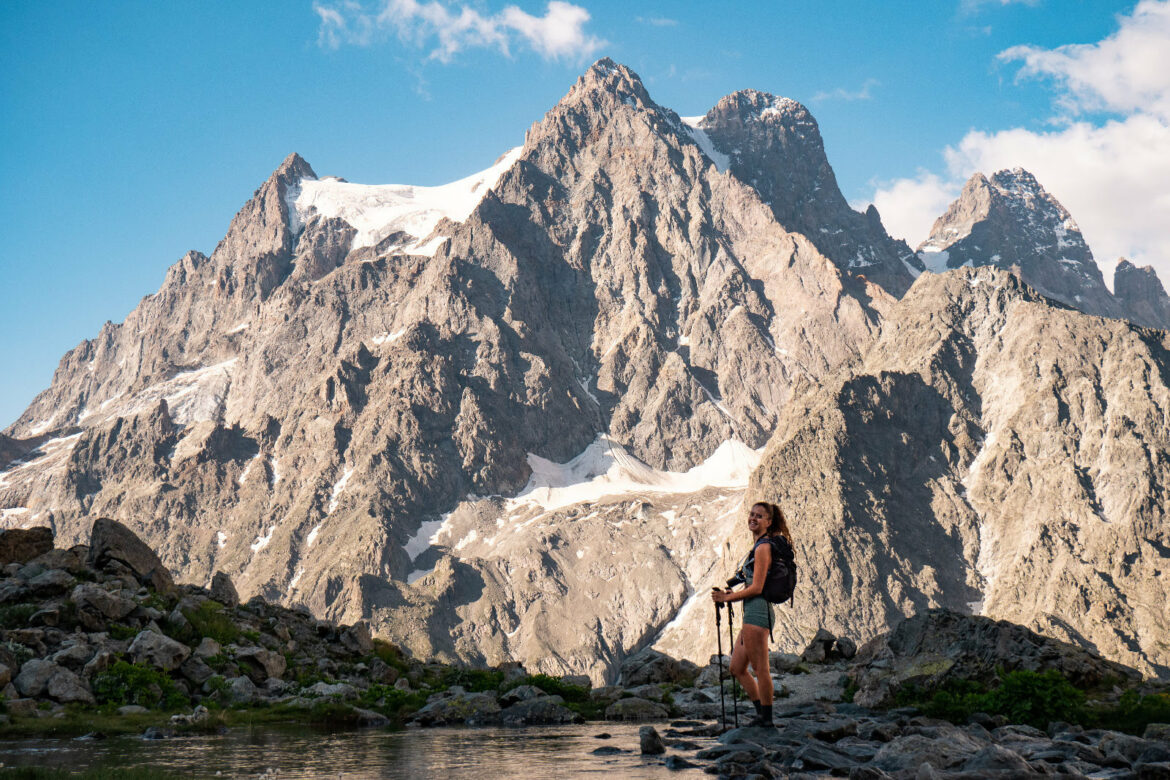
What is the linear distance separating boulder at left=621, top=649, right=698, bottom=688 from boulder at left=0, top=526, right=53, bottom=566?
20296mm

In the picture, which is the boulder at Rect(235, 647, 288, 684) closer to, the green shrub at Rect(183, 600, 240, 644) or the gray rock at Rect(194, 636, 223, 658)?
the gray rock at Rect(194, 636, 223, 658)

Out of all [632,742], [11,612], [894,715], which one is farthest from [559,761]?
[11,612]

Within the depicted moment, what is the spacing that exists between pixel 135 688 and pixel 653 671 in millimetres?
17558

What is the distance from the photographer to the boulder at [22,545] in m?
27.5

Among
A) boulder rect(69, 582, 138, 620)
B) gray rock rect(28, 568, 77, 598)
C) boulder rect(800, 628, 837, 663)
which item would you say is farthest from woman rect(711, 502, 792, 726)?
gray rock rect(28, 568, 77, 598)

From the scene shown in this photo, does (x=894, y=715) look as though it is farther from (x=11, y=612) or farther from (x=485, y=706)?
(x=11, y=612)

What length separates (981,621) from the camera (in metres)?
21.8

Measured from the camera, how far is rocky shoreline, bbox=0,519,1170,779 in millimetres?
12656

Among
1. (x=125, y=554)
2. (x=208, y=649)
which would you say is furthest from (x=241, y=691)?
(x=125, y=554)

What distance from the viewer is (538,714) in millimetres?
20719

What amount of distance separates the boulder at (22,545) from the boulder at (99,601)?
4450 mm

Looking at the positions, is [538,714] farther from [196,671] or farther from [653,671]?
[653,671]

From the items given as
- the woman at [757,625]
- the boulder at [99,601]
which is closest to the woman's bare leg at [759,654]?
the woman at [757,625]

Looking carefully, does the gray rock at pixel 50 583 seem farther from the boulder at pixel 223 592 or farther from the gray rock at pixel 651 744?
the gray rock at pixel 651 744
